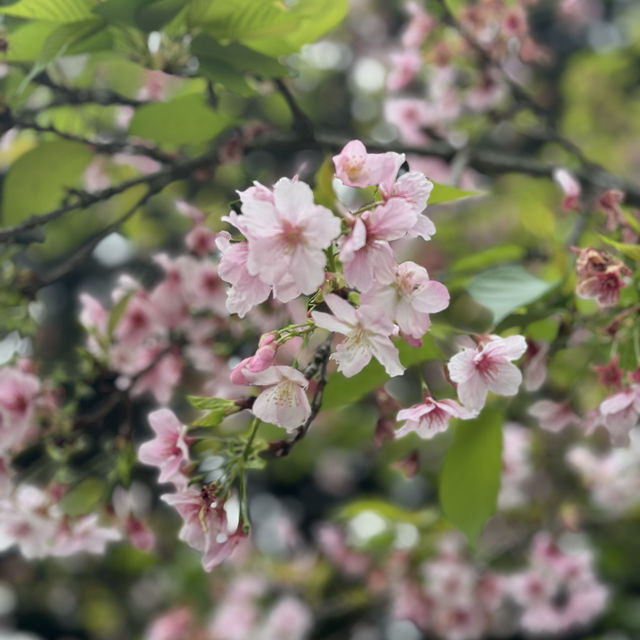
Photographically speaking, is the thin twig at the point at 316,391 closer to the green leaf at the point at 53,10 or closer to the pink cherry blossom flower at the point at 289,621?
the green leaf at the point at 53,10

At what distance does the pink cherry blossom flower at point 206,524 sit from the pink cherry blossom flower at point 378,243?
28 centimetres

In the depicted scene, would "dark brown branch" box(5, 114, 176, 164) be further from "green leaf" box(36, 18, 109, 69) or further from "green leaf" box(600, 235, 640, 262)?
"green leaf" box(600, 235, 640, 262)

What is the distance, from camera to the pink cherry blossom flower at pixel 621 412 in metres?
0.84

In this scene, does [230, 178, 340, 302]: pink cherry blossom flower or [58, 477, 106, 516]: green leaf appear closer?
[230, 178, 340, 302]: pink cherry blossom flower

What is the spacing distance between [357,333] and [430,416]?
0.44 feet

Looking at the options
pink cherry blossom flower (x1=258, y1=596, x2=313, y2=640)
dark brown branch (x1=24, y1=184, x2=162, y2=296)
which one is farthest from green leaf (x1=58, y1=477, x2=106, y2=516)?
pink cherry blossom flower (x1=258, y1=596, x2=313, y2=640)

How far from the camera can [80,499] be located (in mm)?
1198

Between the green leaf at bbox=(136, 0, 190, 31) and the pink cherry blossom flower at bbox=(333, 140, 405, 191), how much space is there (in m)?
0.38

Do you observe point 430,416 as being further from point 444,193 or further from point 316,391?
point 444,193

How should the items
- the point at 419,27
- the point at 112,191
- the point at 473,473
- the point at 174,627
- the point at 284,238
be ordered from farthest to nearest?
the point at 174,627 < the point at 419,27 < the point at 112,191 < the point at 473,473 < the point at 284,238

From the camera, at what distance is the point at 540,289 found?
0.95 meters

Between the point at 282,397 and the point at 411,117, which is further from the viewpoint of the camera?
the point at 411,117

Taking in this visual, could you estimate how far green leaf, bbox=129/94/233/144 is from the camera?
3.51 ft

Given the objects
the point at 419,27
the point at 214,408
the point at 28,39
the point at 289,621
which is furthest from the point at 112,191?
the point at 289,621
